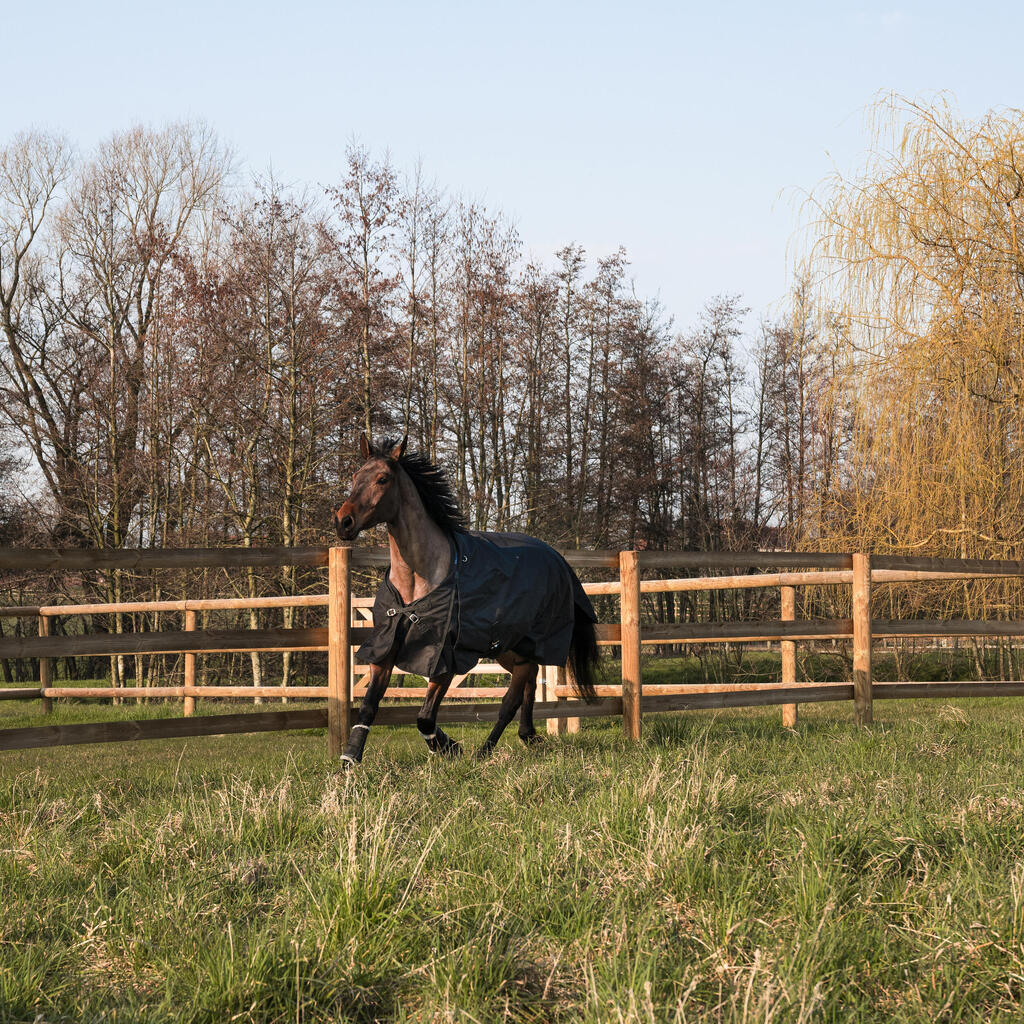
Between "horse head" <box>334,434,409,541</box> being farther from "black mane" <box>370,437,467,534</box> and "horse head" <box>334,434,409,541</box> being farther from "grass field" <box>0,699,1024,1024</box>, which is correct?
"grass field" <box>0,699,1024,1024</box>

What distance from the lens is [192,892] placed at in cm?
300

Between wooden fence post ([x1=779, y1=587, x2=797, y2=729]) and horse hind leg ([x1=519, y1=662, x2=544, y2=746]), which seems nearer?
horse hind leg ([x1=519, y1=662, x2=544, y2=746])

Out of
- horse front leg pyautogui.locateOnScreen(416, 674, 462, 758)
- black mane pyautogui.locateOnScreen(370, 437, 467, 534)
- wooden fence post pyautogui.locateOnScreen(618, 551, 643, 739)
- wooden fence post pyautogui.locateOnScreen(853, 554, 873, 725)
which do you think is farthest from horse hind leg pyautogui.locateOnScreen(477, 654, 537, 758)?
wooden fence post pyautogui.locateOnScreen(853, 554, 873, 725)

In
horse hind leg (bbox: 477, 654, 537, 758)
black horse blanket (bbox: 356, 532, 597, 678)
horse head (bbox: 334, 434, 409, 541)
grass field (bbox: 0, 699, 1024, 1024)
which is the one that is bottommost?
grass field (bbox: 0, 699, 1024, 1024)

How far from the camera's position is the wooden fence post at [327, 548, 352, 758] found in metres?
6.09

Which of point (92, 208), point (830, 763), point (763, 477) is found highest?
point (92, 208)

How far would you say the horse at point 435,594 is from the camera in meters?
5.73

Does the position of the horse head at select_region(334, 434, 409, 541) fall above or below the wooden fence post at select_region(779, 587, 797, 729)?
above

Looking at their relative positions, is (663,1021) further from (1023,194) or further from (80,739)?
(1023,194)

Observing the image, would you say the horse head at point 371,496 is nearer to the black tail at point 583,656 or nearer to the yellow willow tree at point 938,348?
the black tail at point 583,656

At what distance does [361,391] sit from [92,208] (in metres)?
8.89

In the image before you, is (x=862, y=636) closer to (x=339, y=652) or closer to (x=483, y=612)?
(x=483, y=612)

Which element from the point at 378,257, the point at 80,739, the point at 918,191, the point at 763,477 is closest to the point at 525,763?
the point at 80,739

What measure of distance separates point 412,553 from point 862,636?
14.5ft
